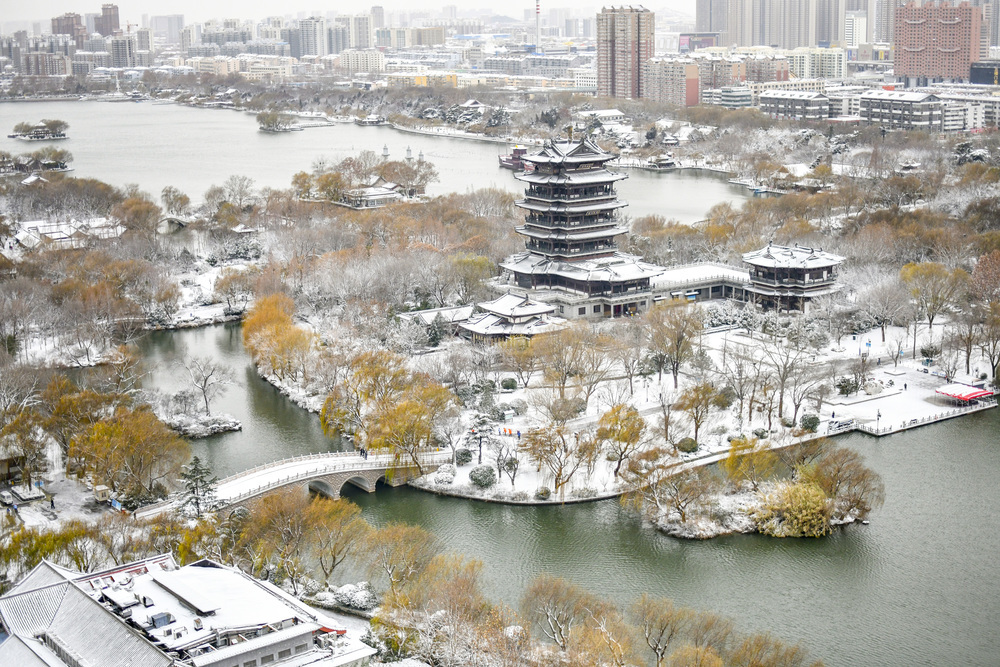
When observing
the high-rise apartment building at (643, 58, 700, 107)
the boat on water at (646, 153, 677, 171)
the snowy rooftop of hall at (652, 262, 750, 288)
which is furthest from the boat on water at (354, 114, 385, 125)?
the snowy rooftop of hall at (652, 262, 750, 288)

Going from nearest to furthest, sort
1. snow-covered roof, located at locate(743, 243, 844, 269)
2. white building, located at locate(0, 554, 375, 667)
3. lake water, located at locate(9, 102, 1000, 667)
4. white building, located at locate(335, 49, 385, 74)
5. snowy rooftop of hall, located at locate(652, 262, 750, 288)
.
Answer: white building, located at locate(0, 554, 375, 667) → lake water, located at locate(9, 102, 1000, 667) → snow-covered roof, located at locate(743, 243, 844, 269) → snowy rooftop of hall, located at locate(652, 262, 750, 288) → white building, located at locate(335, 49, 385, 74)

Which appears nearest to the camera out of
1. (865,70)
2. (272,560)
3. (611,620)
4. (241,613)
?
(241,613)

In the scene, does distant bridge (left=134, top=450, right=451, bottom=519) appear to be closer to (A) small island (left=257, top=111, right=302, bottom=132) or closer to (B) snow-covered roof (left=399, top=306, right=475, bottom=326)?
(B) snow-covered roof (left=399, top=306, right=475, bottom=326)

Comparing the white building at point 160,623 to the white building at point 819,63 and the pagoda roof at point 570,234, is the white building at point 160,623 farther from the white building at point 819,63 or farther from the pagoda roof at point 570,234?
the white building at point 819,63

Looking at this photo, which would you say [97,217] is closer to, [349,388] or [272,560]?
[349,388]

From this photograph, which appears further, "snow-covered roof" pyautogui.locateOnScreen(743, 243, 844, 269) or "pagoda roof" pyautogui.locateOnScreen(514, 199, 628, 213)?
"pagoda roof" pyautogui.locateOnScreen(514, 199, 628, 213)

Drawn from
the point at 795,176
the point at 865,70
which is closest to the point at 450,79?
the point at 865,70
